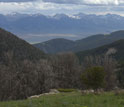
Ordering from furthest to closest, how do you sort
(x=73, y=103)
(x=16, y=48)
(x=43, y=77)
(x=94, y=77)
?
(x=16, y=48) < (x=43, y=77) < (x=94, y=77) < (x=73, y=103)

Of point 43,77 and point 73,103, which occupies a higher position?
point 73,103

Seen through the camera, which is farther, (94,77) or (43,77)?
(43,77)

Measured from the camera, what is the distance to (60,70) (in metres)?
59.9

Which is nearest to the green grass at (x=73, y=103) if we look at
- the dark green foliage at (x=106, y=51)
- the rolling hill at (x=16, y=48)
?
the rolling hill at (x=16, y=48)

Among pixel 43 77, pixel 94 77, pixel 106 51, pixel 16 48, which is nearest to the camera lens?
pixel 94 77

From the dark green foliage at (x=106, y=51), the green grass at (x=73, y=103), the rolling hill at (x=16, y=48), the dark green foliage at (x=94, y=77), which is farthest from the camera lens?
the dark green foliage at (x=106, y=51)

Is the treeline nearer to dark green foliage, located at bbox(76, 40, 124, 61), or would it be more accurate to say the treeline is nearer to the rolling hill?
the rolling hill

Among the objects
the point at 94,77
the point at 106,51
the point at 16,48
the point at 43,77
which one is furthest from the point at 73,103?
the point at 106,51

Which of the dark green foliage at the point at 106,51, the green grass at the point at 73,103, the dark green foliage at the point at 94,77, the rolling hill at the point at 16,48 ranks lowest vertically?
the dark green foliage at the point at 106,51

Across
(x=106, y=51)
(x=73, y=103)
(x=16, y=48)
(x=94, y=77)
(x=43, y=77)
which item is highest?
(x=73, y=103)

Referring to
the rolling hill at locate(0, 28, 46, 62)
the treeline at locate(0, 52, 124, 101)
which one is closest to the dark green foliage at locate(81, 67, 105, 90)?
the treeline at locate(0, 52, 124, 101)

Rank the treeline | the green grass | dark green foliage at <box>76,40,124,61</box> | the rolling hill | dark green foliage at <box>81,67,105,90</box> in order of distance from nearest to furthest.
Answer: the green grass, dark green foliage at <box>81,67,105,90</box>, the treeline, the rolling hill, dark green foliage at <box>76,40,124,61</box>

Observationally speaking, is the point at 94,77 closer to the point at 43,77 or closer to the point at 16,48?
the point at 43,77

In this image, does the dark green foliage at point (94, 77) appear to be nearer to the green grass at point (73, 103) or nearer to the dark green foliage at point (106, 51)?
the green grass at point (73, 103)
